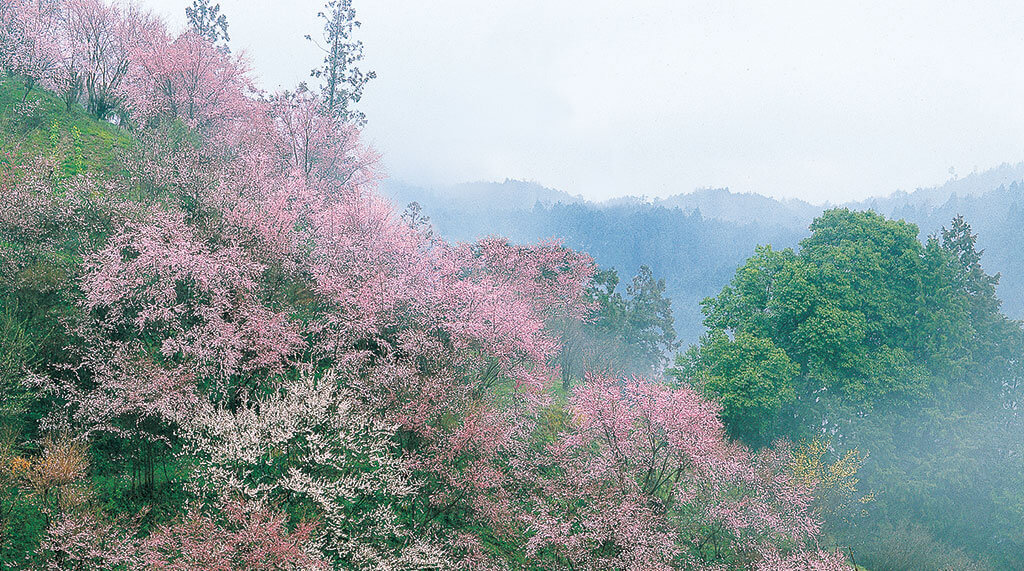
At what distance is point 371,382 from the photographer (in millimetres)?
17359

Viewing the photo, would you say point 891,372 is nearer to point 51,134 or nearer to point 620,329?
point 620,329

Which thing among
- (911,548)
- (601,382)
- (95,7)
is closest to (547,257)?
(601,382)

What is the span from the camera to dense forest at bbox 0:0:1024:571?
1415 cm

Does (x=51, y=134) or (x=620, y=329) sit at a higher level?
(x=51, y=134)

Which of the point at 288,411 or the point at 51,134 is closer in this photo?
the point at 288,411

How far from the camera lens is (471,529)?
18609mm

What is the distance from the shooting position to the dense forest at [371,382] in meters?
14.1

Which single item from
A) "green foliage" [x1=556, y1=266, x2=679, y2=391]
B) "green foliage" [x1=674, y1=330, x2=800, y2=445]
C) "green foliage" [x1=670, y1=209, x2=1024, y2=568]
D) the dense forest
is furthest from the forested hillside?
"green foliage" [x1=556, y1=266, x2=679, y2=391]

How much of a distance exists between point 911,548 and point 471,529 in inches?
982

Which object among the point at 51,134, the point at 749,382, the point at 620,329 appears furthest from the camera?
the point at 620,329

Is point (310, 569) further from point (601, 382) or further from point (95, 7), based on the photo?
point (95, 7)

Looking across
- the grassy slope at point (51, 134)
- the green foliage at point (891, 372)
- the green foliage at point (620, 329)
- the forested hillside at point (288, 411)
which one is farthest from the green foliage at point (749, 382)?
the grassy slope at point (51, 134)

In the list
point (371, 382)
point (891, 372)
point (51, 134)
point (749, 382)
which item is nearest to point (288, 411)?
point (371, 382)

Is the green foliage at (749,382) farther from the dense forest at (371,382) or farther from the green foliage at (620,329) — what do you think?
the green foliage at (620,329)
